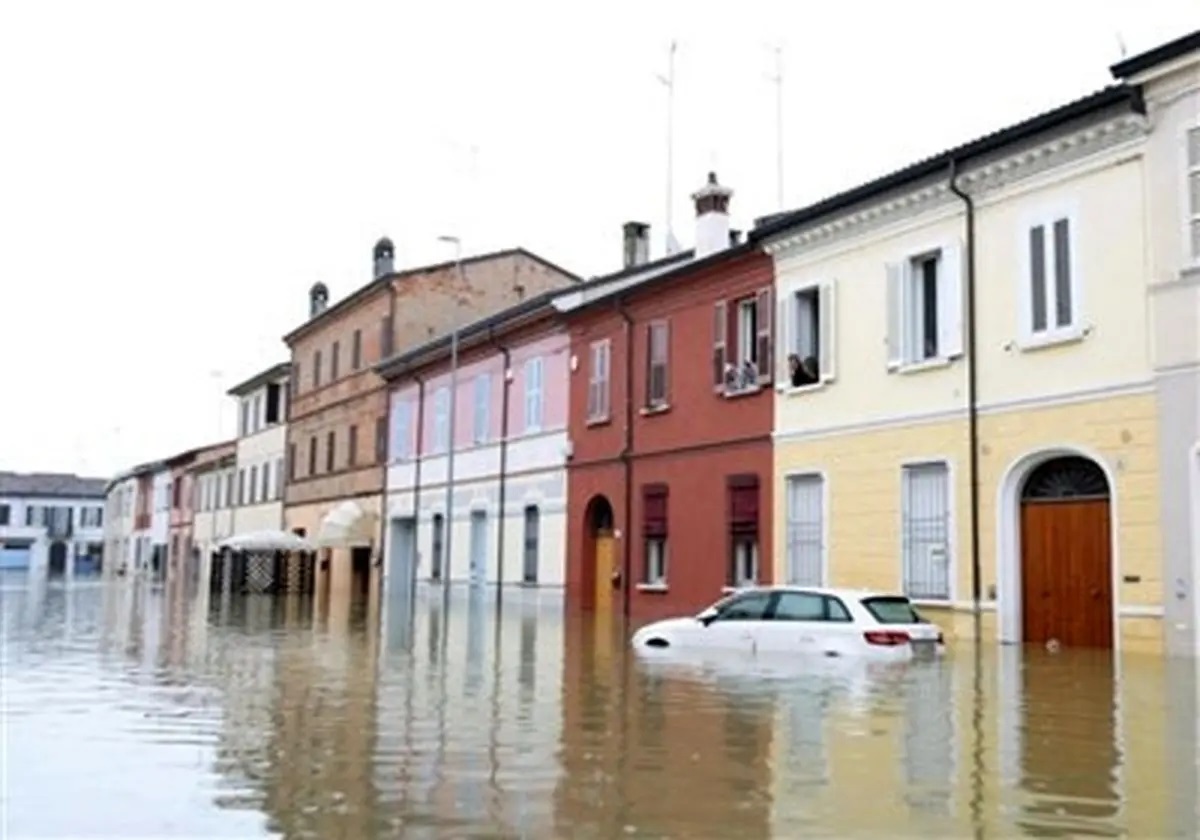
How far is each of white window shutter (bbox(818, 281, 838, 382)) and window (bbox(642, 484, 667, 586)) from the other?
5.86m

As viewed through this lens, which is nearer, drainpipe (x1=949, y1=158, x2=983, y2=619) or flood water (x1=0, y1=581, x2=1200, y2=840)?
flood water (x1=0, y1=581, x2=1200, y2=840)

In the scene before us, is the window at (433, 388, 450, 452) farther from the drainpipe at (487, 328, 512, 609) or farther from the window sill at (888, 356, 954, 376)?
the window sill at (888, 356, 954, 376)

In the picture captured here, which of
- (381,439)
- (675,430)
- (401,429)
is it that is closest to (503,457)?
(401,429)

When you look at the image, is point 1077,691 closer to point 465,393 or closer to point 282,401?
point 465,393

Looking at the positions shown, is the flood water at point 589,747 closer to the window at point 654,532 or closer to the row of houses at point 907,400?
the row of houses at point 907,400

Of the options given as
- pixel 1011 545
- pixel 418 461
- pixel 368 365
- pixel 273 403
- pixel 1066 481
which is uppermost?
pixel 273 403

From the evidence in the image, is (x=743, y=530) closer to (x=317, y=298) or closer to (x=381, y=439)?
(x=381, y=439)

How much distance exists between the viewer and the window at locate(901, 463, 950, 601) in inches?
840

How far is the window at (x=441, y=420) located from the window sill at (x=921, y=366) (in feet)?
63.3

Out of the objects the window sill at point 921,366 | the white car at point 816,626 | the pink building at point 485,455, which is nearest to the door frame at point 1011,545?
the white car at point 816,626

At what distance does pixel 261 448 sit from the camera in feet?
197

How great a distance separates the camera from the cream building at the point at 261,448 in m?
57.3

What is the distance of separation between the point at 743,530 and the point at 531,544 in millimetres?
9493

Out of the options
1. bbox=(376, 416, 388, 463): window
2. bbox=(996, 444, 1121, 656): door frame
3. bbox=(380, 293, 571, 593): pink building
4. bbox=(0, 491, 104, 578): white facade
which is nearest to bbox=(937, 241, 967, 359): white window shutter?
bbox=(996, 444, 1121, 656): door frame
